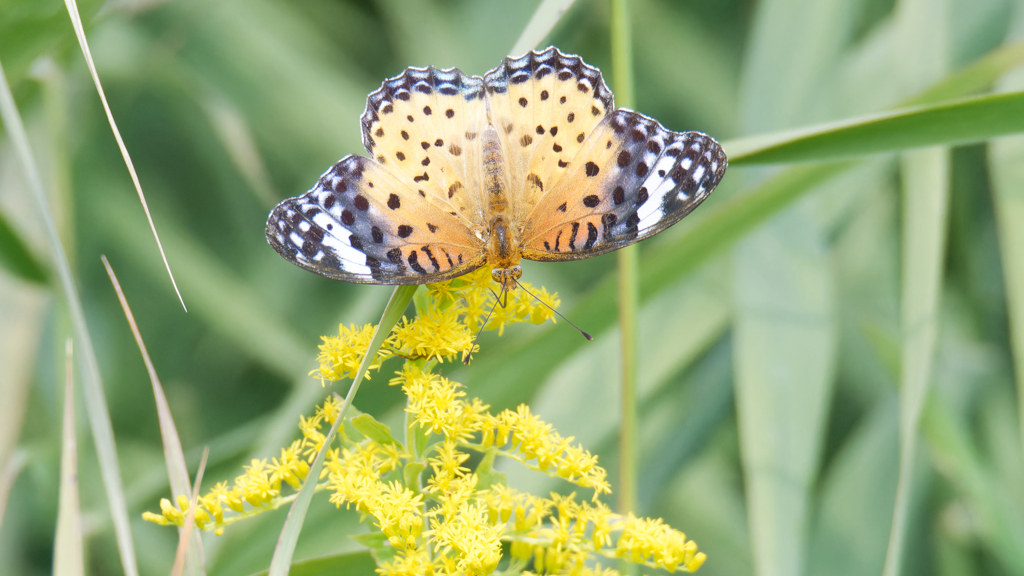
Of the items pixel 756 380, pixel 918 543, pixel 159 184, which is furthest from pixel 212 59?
pixel 918 543

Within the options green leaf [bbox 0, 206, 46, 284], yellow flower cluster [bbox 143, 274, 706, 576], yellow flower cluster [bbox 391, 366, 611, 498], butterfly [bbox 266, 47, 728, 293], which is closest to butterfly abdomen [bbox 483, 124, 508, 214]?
butterfly [bbox 266, 47, 728, 293]

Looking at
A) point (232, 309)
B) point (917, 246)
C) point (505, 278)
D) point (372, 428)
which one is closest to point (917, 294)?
point (917, 246)

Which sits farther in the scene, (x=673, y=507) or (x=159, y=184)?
(x=159, y=184)

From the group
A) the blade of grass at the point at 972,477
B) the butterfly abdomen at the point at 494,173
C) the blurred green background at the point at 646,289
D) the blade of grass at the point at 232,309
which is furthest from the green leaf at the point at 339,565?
the blade of grass at the point at 232,309

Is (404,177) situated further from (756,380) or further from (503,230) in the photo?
(756,380)

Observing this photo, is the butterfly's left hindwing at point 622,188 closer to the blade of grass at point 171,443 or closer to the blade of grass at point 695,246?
the blade of grass at point 695,246

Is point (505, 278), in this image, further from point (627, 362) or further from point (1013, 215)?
point (1013, 215)
